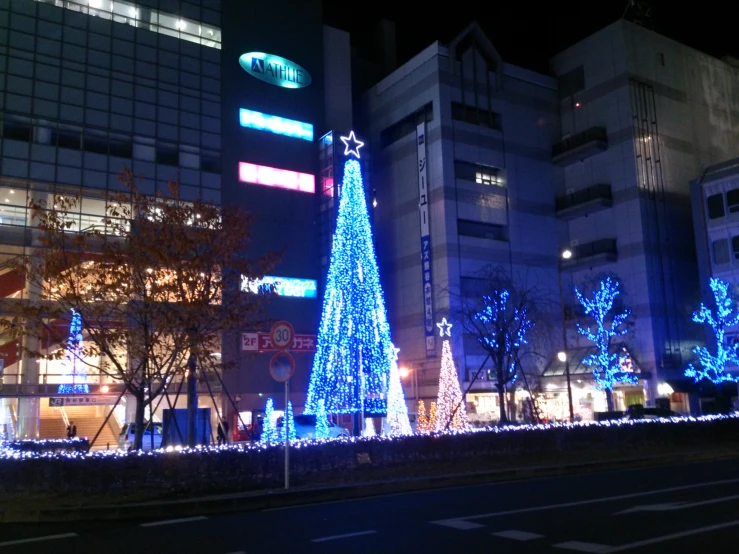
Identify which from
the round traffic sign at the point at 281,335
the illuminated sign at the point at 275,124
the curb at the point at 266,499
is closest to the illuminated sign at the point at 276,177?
the illuminated sign at the point at 275,124

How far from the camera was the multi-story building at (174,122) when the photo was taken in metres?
40.3

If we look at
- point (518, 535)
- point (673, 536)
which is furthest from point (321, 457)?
point (673, 536)

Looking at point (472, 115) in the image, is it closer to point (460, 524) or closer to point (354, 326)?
point (354, 326)

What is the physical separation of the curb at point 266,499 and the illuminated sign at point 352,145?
2957cm

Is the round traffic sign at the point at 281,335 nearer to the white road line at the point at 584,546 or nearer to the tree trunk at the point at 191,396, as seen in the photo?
the tree trunk at the point at 191,396

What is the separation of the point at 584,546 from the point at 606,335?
38937 millimetres

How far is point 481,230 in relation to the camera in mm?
50969

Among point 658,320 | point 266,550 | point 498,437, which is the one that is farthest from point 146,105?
point 266,550

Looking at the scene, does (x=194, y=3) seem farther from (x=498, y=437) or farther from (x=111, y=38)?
(x=498, y=437)

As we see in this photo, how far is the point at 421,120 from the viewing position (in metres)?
51.4

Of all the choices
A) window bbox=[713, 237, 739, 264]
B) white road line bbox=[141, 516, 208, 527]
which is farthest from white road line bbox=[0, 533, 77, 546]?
window bbox=[713, 237, 739, 264]

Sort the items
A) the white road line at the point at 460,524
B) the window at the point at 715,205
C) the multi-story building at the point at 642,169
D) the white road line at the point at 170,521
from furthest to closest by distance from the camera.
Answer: the multi-story building at the point at 642,169 → the window at the point at 715,205 → the white road line at the point at 170,521 → the white road line at the point at 460,524

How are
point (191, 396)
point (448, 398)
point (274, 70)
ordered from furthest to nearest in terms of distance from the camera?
1. point (274, 70)
2. point (448, 398)
3. point (191, 396)

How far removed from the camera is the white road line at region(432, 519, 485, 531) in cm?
1068
